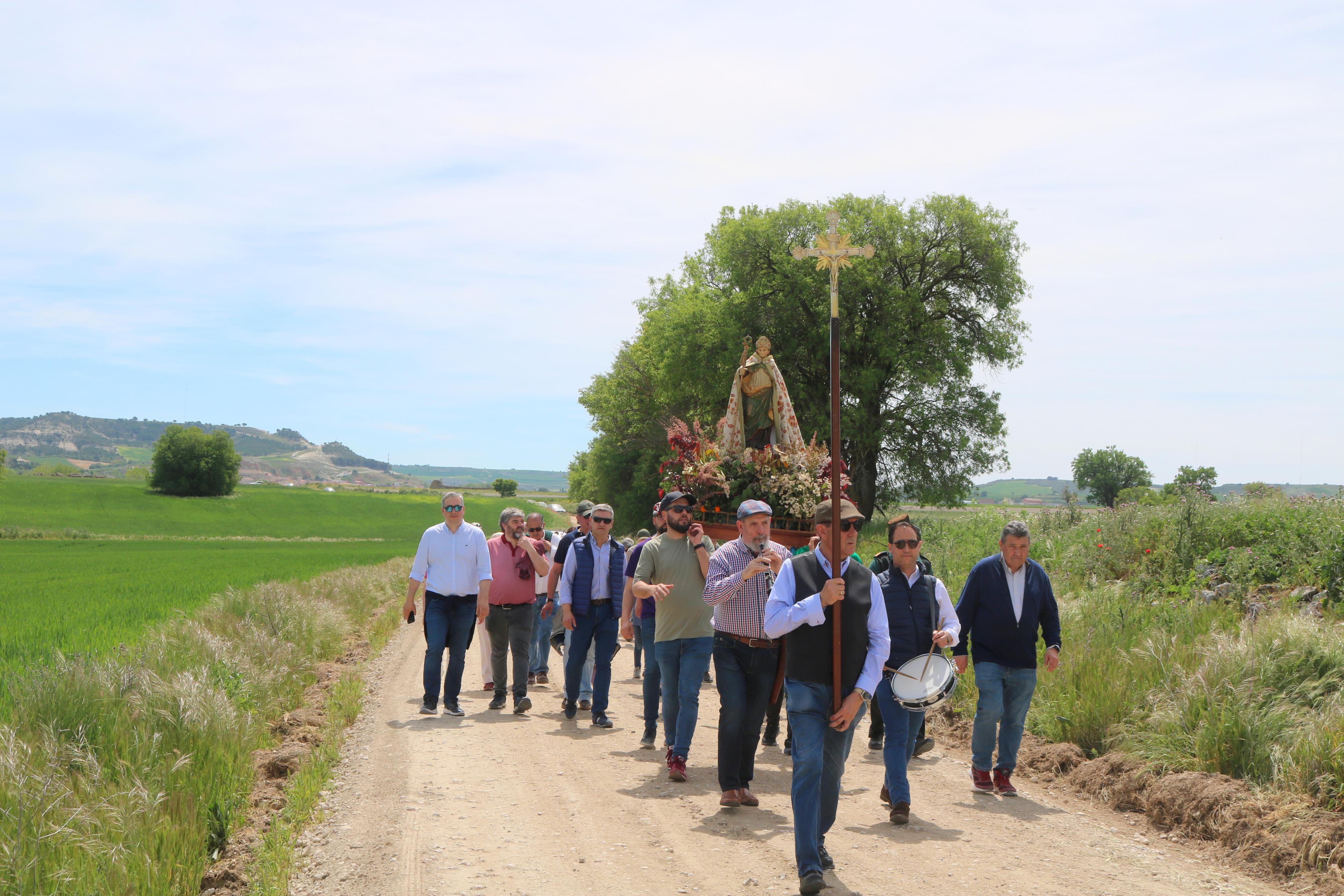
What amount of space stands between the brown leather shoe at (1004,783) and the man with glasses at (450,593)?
529cm

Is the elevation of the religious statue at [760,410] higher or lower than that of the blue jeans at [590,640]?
higher

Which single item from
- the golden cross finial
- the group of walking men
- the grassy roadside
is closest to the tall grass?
the grassy roadside

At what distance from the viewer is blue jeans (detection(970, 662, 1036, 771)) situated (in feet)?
24.1

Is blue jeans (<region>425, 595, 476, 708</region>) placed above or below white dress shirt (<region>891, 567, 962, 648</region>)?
below

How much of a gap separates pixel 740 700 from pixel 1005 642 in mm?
2165

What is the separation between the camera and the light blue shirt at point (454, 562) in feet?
33.1

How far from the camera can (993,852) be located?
598cm

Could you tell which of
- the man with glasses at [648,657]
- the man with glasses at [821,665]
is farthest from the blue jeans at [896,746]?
the man with glasses at [648,657]

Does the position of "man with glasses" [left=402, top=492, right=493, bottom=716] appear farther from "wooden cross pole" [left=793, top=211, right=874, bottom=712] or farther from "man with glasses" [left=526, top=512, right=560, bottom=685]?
"wooden cross pole" [left=793, top=211, right=874, bottom=712]

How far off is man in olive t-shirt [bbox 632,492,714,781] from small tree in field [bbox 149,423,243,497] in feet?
320

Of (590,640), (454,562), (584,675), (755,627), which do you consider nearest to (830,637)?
(755,627)

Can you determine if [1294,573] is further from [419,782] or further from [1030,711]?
[419,782]

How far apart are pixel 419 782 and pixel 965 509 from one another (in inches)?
1300

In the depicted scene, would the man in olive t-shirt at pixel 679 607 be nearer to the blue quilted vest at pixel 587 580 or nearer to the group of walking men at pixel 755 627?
the group of walking men at pixel 755 627
